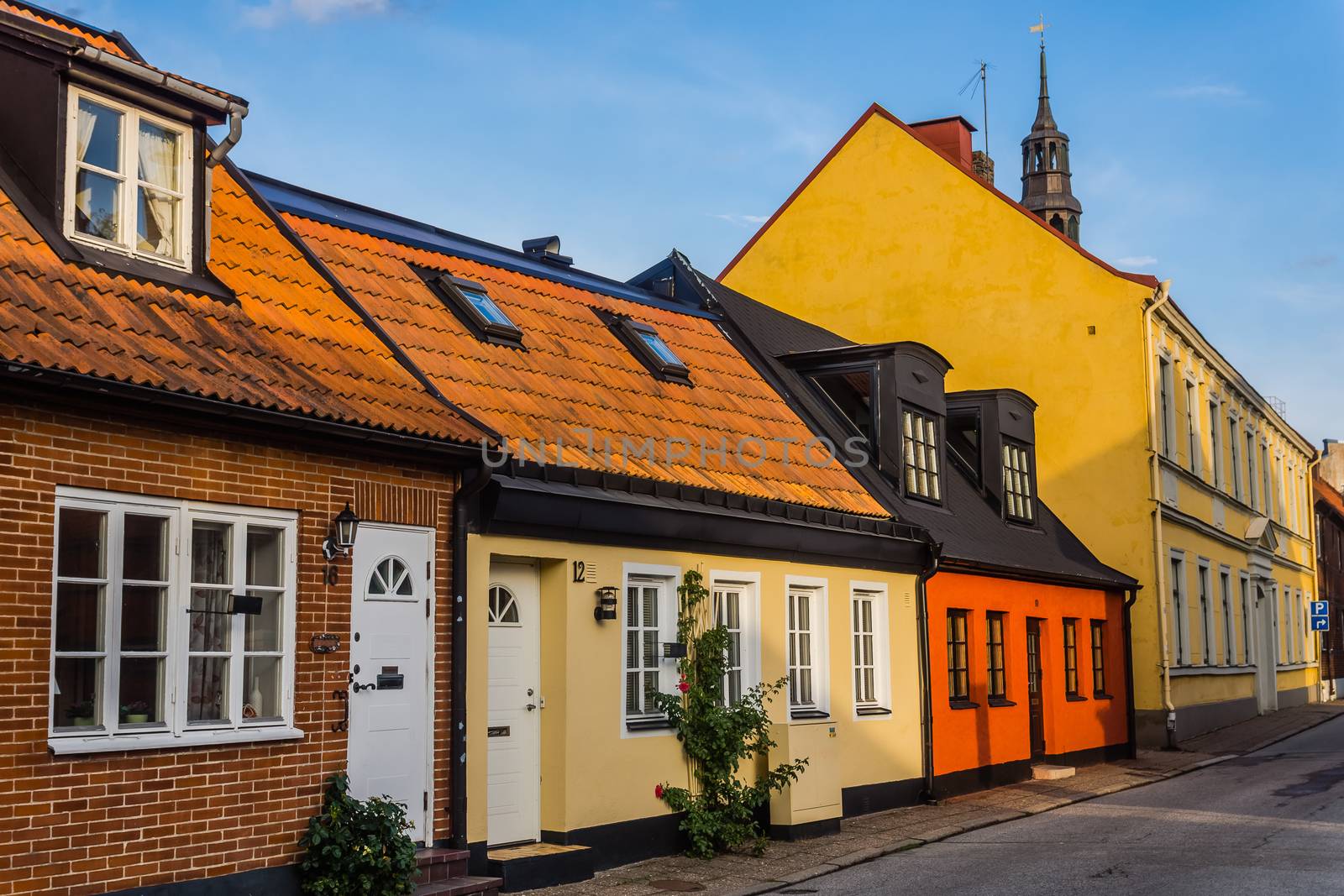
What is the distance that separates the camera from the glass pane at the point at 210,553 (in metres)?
8.80

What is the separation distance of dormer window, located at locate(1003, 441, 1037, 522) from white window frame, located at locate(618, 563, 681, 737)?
399 inches

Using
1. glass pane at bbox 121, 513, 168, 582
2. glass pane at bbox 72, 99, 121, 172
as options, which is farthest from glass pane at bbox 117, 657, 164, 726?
glass pane at bbox 72, 99, 121, 172

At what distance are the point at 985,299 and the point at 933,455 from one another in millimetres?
7055

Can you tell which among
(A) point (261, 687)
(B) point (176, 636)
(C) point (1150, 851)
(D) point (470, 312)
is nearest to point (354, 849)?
(A) point (261, 687)

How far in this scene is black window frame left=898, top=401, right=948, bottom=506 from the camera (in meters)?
18.5

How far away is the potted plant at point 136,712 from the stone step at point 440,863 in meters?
2.20

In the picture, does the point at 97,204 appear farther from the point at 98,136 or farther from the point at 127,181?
the point at 98,136

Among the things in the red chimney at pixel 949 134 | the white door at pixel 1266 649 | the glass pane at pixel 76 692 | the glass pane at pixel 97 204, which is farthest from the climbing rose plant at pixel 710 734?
the white door at pixel 1266 649

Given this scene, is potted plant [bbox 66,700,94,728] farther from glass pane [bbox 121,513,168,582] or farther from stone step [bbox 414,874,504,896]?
stone step [bbox 414,874,504,896]

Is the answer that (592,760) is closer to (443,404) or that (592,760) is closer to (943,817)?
(443,404)

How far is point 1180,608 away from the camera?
27016 mm

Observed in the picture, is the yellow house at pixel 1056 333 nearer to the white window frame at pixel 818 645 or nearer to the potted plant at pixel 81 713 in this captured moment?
the white window frame at pixel 818 645

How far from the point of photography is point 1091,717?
2220cm

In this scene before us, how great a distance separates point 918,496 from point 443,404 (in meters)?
9.34
